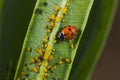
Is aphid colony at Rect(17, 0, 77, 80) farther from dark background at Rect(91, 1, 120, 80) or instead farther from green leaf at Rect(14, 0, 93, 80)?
dark background at Rect(91, 1, 120, 80)

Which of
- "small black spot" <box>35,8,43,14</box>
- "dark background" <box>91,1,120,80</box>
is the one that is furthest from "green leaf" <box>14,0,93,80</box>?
"dark background" <box>91,1,120,80</box>

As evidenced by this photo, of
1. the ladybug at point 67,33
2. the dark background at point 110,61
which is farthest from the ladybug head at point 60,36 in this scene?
the dark background at point 110,61

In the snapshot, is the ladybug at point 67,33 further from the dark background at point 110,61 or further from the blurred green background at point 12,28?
the dark background at point 110,61

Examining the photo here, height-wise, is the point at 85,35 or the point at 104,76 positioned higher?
the point at 85,35

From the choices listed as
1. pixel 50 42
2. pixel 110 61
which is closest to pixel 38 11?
pixel 50 42

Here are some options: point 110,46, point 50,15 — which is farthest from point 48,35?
point 110,46

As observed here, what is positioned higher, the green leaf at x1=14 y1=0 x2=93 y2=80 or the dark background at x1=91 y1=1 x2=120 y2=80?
the green leaf at x1=14 y1=0 x2=93 y2=80

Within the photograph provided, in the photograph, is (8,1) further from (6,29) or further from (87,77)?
(87,77)
